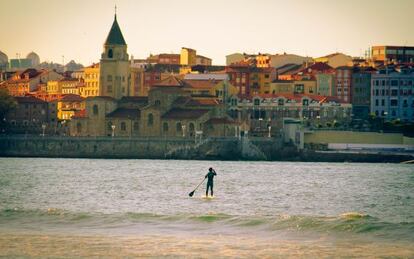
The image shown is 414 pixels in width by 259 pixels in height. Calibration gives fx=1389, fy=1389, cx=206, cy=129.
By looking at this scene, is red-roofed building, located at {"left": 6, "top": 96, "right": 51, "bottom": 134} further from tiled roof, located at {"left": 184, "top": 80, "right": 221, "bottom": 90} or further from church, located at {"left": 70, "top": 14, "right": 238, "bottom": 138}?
tiled roof, located at {"left": 184, "top": 80, "right": 221, "bottom": 90}

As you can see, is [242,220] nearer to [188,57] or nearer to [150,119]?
[150,119]

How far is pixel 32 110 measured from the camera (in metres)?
150

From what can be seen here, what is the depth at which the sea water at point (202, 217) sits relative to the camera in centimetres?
3944

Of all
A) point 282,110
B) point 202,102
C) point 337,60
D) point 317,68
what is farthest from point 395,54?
point 202,102

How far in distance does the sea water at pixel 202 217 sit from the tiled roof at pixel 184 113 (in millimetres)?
45175

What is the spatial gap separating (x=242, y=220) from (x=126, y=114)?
84603 millimetres

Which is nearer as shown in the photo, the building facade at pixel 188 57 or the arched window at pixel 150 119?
the arched window at pixel 150 119

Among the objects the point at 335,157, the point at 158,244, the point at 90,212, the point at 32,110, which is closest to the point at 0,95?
the point at 32,110

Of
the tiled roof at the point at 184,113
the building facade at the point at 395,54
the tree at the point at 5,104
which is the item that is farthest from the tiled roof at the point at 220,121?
the building facade at the point at 395,54

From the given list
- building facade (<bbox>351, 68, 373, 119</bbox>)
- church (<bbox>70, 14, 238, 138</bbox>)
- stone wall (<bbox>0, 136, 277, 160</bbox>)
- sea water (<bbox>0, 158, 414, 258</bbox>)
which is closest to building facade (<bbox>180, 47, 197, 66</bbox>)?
building facade (<bbox>351, 68, 373, 119</bbox>)

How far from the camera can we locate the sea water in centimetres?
3944

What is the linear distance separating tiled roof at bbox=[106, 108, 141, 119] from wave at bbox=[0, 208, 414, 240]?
262 ft

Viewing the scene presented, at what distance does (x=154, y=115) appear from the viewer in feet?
422

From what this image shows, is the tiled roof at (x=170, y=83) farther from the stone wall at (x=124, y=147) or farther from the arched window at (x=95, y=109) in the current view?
the stone wall at (x=124, y=147)
